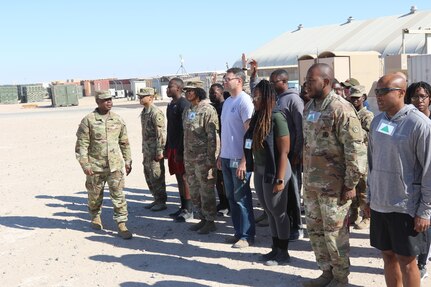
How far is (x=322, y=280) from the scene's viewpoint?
400cm

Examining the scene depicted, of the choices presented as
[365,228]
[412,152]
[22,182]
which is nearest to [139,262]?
[365,228]

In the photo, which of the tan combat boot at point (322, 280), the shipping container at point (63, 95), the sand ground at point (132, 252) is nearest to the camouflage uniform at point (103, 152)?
the sand ground at point (132, 252)

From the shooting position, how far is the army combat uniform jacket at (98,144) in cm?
579

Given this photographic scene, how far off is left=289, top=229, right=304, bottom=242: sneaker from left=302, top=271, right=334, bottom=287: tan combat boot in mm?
1253

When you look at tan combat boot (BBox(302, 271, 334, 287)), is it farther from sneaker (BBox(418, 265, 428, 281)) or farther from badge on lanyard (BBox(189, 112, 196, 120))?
badge on lanyard (BBox(189, 112, 196, 120))

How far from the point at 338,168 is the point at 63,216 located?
4.62 meters

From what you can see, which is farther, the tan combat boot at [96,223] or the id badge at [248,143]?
the tan combat boot at [96,223]

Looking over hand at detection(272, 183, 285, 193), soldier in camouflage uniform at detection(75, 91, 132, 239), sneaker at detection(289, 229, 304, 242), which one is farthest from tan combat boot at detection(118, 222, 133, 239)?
hand at detection(272, 183, 285, 193)

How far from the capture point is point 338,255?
3834mm

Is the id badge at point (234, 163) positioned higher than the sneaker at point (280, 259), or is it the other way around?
the id badge at point (234, 163)

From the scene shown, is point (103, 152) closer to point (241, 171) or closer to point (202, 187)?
point (202, 187)

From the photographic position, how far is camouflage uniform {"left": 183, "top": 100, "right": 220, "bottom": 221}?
555cm

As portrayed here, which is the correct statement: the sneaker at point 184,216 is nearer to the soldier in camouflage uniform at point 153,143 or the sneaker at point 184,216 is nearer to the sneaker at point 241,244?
the soldier in camouflage uniform at point 153,143

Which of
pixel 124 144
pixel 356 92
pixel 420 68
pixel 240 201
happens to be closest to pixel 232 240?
pixel 240 201
